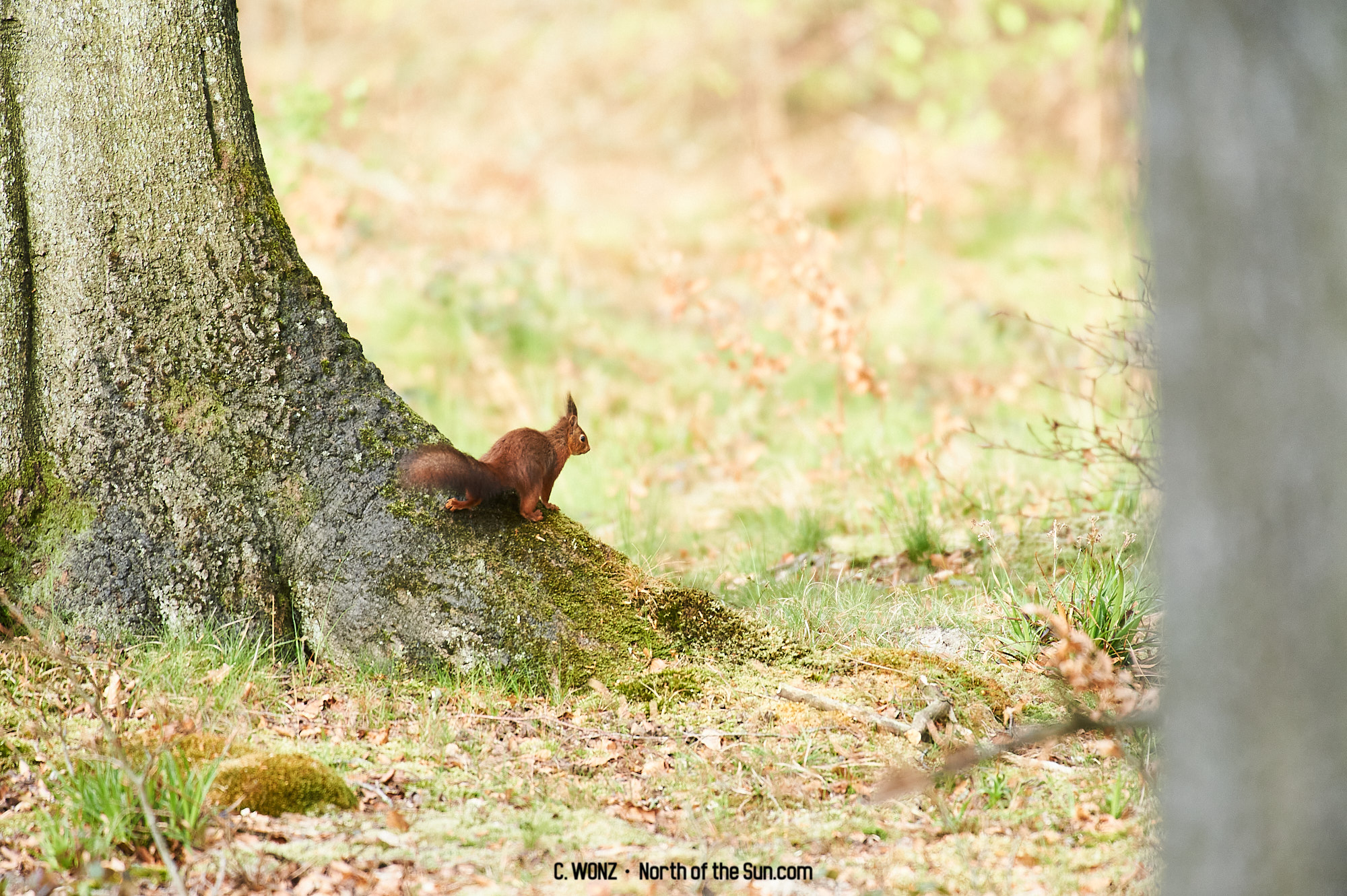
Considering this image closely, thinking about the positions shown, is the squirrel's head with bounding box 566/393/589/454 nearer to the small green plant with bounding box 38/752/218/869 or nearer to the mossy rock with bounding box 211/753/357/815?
the mossy rock with bounding box 211/753/357/815

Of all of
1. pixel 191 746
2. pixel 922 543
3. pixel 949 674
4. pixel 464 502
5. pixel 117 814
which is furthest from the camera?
pixel 922 543

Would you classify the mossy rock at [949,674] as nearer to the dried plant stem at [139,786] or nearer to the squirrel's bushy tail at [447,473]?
the squirrel's bushy tail at [447,473]

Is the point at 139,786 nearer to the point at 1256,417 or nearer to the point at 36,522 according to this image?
the point at 36,522

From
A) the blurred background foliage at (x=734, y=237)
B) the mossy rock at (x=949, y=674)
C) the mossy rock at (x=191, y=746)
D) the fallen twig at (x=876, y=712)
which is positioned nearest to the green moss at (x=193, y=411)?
the mossy rock at (x=191, y=746)

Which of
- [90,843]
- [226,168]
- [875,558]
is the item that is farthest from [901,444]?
[90,843]

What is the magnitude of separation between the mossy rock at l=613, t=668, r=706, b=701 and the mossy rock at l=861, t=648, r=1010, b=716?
0.55 m

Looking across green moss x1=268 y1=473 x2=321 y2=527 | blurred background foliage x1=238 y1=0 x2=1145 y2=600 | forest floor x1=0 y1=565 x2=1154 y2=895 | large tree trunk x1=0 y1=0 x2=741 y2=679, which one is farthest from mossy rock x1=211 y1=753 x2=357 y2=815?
blurred background foliage x1=238 y1=0 x2=1145 y2=600

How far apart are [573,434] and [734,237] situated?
8203mm

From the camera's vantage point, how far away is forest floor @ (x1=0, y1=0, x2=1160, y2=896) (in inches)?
94.6

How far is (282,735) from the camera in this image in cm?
272

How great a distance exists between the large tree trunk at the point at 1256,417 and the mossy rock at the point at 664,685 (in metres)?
1.65

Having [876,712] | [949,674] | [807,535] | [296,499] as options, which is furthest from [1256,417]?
[807,535]

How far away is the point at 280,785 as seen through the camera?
244 cm

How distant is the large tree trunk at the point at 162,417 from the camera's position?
9.86 ft
